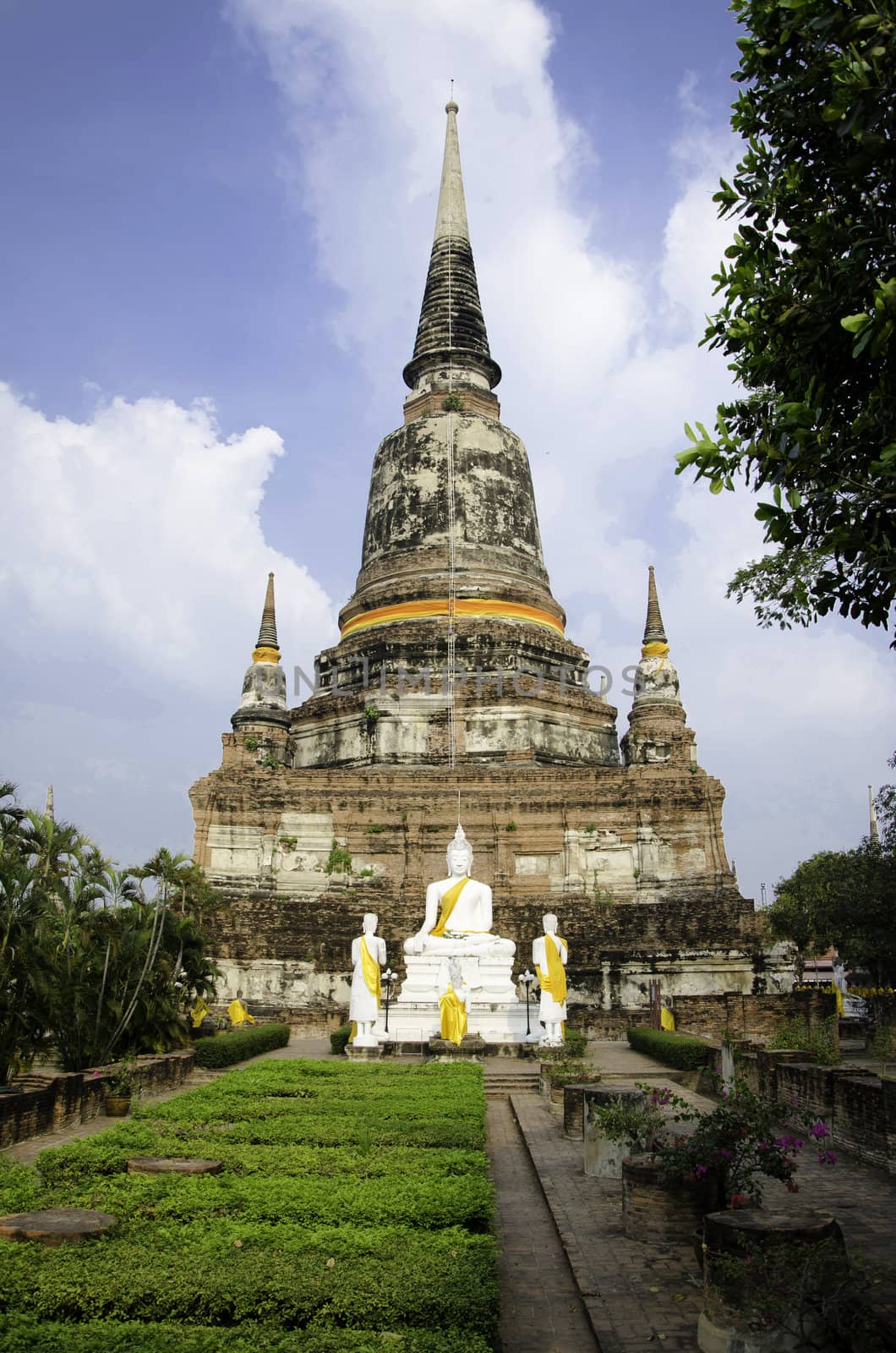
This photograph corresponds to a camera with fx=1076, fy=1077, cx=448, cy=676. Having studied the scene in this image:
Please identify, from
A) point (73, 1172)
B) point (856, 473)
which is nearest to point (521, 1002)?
point (73, 1172)

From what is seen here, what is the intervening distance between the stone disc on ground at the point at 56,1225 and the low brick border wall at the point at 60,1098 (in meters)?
5.11

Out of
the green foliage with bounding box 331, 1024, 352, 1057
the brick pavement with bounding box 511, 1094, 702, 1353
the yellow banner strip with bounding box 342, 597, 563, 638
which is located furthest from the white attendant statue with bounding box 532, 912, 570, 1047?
the yellow banner strip with bounding box 342, 597, 563, 638

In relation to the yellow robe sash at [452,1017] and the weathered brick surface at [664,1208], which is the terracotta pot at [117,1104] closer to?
the yellow robe sash at [452,1017]

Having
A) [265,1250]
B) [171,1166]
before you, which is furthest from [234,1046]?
[265,1250]

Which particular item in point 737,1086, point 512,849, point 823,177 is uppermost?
point 823,177

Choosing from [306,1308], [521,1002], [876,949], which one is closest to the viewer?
[306,1308]

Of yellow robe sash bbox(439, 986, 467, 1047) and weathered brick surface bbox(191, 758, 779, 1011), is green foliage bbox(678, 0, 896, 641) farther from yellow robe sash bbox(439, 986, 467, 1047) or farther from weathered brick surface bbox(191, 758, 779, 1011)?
weathered brick surface bbox(191, 758, 779, 1011)

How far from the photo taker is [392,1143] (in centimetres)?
909

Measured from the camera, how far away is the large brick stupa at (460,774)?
24.4 meters

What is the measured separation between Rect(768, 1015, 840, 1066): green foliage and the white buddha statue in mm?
6631

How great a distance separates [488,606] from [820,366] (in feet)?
85.5

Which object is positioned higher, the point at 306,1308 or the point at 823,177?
the point at 823,177

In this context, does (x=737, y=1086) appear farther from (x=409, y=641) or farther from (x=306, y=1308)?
(x=409, y=641)

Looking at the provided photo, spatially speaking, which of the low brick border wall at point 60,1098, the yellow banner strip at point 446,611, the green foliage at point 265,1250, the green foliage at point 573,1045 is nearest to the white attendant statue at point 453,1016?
the green foliage at point 573,1045
